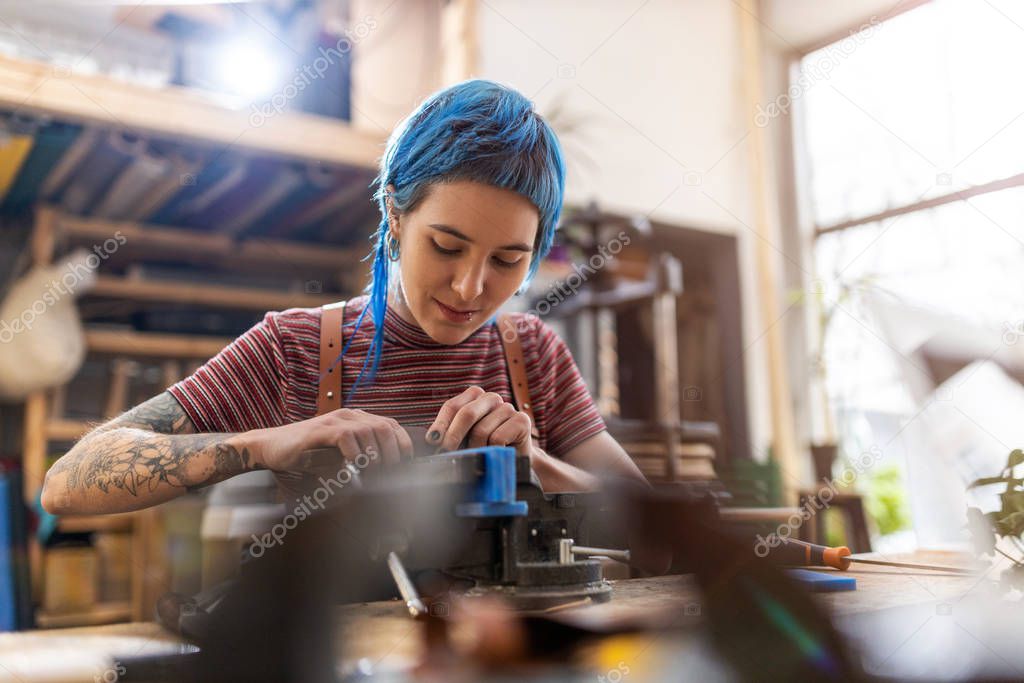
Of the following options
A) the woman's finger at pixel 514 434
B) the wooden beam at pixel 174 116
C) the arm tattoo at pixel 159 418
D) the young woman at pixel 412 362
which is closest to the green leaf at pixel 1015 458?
the young woman at pixel 412 362

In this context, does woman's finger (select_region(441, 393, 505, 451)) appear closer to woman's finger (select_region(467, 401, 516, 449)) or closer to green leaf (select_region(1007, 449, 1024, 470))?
woman's finger (select_region(467, 401, 516, 449))

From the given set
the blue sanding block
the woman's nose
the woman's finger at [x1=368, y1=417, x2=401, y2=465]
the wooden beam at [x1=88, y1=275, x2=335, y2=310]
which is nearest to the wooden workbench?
the blue sanding block

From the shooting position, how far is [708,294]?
2.84 meters

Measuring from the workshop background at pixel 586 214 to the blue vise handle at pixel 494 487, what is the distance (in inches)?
27.2

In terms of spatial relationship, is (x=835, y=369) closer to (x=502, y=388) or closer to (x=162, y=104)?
(x=502, y=388)

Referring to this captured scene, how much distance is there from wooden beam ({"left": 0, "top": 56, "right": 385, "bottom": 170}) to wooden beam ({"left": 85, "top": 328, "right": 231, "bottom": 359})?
502mm

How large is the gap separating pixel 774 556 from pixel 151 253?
181cm

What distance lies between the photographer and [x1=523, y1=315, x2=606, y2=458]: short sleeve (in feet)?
3.78

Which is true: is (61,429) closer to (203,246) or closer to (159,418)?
(203,246)

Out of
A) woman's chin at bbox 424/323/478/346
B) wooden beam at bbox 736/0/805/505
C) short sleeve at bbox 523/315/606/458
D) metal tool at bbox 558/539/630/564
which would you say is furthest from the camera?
wooden beam at bbox 736/0/805/505

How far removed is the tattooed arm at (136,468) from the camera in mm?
818

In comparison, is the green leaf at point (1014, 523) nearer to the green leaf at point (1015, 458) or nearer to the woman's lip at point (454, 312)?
the green leaf at point (1015, 458)

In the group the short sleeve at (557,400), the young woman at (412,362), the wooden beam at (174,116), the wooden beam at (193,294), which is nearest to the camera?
the young woman at (412,362)

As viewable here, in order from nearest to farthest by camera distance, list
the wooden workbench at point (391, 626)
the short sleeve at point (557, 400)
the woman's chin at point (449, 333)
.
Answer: the wooden workbench at point (391, 626) → the woman's chin at point (449, 333) → the short sleeve at point (557, 400)
